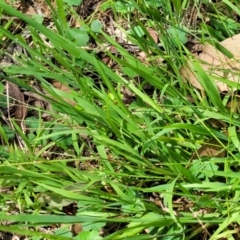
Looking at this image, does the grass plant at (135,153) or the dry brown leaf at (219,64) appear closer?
the grass plant at (135,153)

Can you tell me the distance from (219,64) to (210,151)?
358mm

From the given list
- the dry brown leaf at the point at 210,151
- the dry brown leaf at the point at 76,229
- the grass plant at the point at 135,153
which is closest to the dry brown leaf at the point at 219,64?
the grass plant at the point at 135,153

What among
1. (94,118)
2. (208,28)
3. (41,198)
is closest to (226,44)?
(208,28)

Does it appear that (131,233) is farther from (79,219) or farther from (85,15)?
(85,15)

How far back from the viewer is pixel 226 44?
1927 mm

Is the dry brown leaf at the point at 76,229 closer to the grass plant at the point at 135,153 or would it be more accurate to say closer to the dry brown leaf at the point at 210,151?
the grass plant at the point at 135,153

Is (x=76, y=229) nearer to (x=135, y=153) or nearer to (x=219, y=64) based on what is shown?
(x=135, y=153)

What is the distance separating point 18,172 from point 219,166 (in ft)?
2.18

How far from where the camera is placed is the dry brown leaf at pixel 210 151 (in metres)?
1.74

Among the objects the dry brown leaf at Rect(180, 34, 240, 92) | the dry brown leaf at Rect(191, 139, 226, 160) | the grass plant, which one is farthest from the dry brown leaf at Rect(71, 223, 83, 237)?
the dry brown leaf at Rect(180, 34, 240, 92)

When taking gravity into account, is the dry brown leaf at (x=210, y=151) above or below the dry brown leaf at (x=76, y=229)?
above

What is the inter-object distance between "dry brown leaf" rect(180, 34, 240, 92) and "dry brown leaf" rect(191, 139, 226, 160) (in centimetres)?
20

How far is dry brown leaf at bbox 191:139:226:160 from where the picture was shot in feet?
5.70

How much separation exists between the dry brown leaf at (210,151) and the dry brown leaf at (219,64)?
0.20m
